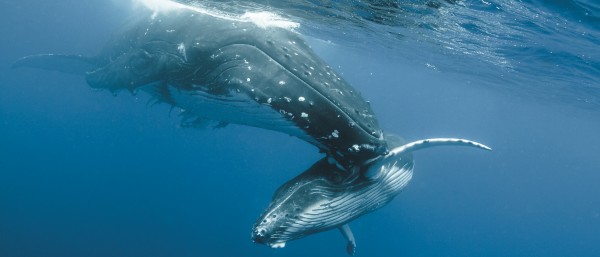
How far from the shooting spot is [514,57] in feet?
66.9

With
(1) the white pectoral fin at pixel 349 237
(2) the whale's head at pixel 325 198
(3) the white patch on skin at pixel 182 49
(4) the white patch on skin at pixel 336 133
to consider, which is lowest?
(1) the white pectoral fin at pixel 349 237

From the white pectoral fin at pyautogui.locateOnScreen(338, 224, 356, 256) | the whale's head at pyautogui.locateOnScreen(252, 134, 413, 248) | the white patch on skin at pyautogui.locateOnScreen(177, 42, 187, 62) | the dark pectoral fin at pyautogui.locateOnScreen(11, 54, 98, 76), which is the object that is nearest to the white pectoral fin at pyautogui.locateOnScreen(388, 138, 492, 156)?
the whale's head at pyautogui.locateOnScreen(252, 134, 413, 248)

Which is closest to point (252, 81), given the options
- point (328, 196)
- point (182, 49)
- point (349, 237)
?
point (328, 196)

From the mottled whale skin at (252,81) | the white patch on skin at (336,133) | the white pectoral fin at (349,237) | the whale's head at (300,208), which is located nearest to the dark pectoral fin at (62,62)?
the mottled whale skin at (252,81)

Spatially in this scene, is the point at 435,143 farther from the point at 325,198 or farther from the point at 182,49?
the point at 182,49

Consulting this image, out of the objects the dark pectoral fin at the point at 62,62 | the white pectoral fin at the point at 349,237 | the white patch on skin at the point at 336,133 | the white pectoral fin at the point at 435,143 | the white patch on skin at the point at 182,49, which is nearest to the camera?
the white pectoral fin at the point at 435,143

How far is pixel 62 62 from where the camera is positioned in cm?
1445

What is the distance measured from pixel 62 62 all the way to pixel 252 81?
41.4 ft

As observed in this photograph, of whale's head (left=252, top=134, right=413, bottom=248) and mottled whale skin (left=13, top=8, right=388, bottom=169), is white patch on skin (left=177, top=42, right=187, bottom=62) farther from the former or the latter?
whale's head (left=252, top=134, right=413, bottom=248)

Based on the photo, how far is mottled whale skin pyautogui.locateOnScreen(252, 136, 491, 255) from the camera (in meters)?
4.03

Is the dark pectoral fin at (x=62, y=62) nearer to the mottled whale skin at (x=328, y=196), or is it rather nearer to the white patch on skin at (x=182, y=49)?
the white patch on skin at (x=182, y=49)

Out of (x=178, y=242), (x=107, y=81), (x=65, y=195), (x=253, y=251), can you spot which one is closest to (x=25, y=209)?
(x=65, y=195)

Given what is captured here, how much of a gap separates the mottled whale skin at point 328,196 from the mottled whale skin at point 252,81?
0.69 feet

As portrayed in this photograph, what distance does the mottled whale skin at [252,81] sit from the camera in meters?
4.49
